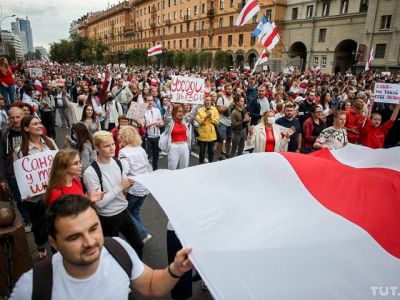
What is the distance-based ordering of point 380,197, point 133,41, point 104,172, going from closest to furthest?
point 380,197
point 104,172
point 133,41

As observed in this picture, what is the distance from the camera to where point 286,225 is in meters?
1.90

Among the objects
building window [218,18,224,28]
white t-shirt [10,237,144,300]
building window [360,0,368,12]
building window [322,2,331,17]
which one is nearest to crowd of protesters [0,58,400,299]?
white t-shirt [10,237,144,300]

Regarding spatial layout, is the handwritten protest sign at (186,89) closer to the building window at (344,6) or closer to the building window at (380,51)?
the building window at (380,51)

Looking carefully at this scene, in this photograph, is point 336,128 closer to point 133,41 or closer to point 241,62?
point 241,62

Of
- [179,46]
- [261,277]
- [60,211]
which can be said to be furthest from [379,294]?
[179,46]

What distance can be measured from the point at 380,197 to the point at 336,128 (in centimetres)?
343

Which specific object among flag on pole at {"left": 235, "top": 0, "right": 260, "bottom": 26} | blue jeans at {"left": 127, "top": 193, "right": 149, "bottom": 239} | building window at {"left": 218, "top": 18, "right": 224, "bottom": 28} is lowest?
blue jeans at {"left": 127, "top": 193, "right": 149, "bottom": 239}

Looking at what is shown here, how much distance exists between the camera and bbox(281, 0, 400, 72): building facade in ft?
101

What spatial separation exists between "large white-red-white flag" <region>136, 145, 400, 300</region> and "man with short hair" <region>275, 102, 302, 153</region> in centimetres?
313

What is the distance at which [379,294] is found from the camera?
1524mm

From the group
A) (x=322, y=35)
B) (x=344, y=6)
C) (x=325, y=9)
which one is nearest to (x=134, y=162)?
(x=344, y=6)

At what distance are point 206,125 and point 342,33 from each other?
121 feet

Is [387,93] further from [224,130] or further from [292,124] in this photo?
[224,130]

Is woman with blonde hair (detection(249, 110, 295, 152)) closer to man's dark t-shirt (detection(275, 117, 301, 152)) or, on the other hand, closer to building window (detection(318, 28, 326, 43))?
man's dark t-shirt (detection(275, 117, 301, 152))
